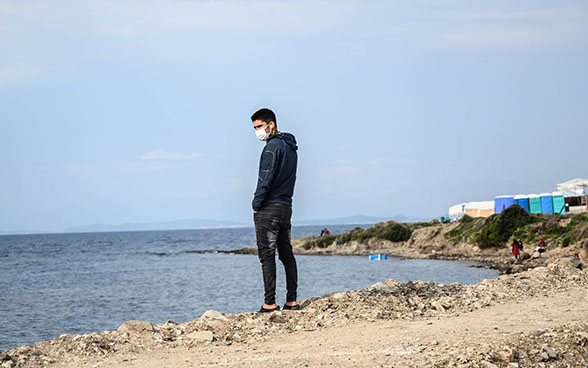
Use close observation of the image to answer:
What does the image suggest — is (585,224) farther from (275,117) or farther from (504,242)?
(275,117)

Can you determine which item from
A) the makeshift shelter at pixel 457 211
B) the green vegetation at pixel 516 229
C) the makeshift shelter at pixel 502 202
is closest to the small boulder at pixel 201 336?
the green vegetation at pixel 516 229

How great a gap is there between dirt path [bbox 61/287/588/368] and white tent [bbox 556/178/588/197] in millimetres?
53072

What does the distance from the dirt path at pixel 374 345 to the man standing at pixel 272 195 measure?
134 cm

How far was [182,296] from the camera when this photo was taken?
998 inches

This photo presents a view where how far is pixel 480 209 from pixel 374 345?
6060 centimetres

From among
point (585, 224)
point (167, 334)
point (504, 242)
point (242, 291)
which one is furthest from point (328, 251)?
point (167, 334)

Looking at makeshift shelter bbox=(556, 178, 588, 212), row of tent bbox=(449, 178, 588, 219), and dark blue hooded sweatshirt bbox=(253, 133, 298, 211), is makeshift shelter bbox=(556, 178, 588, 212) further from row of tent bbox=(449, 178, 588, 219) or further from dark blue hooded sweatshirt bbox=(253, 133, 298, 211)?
dark blue hooded sweatshirt bbox=(253, 133, 298, 211)

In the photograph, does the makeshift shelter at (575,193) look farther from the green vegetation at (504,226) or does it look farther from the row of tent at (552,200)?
the green vegetation at (504,226)

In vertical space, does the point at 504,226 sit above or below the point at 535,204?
below

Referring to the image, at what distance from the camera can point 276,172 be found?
8.40m

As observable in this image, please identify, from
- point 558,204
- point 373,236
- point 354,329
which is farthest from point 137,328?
point 373,236

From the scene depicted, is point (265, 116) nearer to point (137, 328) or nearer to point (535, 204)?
point (137, 328)

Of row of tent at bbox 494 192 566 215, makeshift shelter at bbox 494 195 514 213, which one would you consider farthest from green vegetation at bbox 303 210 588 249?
makeshift shelter at bbox 494 195 514 213

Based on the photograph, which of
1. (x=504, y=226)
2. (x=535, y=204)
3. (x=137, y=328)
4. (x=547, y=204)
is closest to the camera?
(x=137, y=328)
